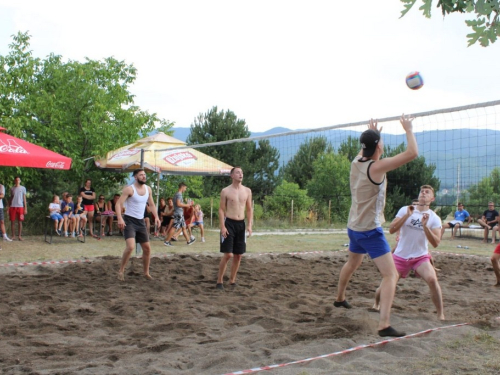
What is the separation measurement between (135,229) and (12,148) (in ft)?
13.6

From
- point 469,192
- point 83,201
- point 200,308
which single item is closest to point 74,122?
point 83,201

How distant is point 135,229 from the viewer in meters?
7.61

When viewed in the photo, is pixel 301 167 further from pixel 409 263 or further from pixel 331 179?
pixel 409 263

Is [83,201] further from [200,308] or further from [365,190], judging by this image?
[365,190]

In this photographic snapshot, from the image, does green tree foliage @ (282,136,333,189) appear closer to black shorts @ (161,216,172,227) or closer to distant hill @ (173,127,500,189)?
distant hill @ (173,127,500,189)

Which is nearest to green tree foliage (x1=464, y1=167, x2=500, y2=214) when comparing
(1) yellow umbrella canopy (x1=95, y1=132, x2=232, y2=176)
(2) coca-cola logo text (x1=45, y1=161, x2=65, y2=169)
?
(1) yellow umbrella canopy (x1=95, y1=132, x2=232, y2=176)

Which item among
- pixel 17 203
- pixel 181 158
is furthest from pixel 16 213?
pixel 181 158

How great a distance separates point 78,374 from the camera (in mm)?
3600

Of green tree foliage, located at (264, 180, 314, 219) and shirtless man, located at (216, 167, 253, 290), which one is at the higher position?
green tree foliage, located at (264, 180, 314, 219)

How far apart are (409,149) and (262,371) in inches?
78.2

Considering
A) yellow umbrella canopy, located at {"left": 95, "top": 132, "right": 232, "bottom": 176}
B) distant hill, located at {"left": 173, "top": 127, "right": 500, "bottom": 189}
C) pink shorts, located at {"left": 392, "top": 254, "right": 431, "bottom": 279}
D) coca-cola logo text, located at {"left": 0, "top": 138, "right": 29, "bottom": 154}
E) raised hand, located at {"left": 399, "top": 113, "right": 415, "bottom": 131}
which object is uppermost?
distant hill, located at {"left": 173, "top": 127, "right": 500, "bottom": 189}

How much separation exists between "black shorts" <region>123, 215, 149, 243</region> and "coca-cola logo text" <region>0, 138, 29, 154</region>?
3879 mm

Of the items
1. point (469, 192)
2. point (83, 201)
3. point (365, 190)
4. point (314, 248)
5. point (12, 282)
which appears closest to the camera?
point (365, 190)

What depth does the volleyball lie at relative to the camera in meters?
6.79
